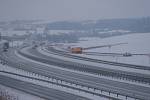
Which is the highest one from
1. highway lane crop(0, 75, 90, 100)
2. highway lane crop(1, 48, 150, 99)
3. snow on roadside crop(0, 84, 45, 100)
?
highway lane crop(1, 48, 150, 99)

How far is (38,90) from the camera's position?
38.2 feet

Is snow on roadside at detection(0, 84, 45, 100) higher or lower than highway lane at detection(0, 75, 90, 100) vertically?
lower

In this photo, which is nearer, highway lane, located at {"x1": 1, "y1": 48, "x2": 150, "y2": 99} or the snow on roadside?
the snow on roadside

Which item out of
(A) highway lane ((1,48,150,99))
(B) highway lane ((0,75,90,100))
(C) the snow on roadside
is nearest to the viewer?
(B) highway lane ((0,75,90,100))

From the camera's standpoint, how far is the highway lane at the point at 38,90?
10.4 m

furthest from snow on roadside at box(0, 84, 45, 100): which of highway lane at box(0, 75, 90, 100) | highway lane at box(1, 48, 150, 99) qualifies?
highway lane at box(1, 48, 150, 99)

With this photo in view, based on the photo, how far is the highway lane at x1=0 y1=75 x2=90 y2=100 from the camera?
1039cm

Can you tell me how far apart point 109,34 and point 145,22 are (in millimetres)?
5216

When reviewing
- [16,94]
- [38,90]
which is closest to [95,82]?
[38,90]

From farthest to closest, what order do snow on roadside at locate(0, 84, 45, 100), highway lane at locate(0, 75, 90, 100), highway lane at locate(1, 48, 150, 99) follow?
highway lane at locate(1, 48, 150, 99)
snow on roadside at locate(0, 84, 45, 100)
highway lane at locate(0, 75, 90, 100)

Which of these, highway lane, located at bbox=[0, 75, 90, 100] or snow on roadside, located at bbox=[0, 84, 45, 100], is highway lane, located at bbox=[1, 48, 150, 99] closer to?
highway lane, located at bbox=[0, 75, 90, 100]

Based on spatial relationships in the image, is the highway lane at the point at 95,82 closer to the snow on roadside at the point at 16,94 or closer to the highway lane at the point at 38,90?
the highway lane at the point at 38,90

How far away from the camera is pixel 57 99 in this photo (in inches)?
400

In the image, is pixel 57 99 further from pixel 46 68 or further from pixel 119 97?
pixel 46 68
